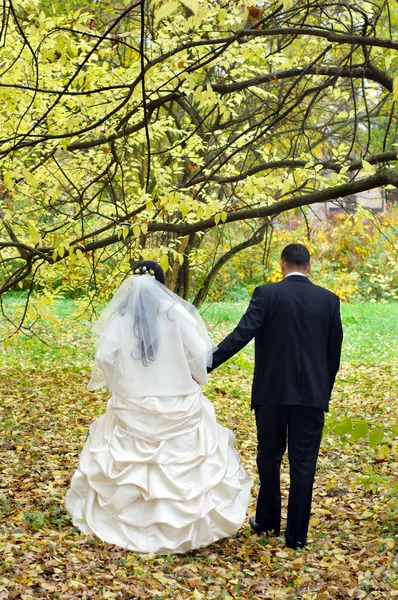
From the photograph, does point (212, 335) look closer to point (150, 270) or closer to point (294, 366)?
point (150, 270)

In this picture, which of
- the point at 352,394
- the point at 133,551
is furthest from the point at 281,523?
the point at 352,394

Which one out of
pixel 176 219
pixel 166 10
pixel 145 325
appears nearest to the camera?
pixel 166 10

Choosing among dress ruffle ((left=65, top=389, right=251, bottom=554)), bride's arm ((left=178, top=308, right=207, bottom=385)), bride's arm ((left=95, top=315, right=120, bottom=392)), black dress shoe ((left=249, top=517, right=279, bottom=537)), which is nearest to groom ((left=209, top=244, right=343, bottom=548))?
bride's arm ((left=178, top=308, right=207, bottom=385))

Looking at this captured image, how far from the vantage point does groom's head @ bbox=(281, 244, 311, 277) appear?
5086mm

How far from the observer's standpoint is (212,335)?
641 inches

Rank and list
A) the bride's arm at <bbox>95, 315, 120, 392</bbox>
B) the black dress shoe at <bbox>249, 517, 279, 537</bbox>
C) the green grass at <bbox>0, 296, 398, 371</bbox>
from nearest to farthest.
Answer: the bride's arm at <bbox>95, 315, 120, 392</bbox> → the black dress shoe at <bbox>249, 517, 279, 537</bbox> → the green grass at <bbox>0, 296, 398, 371</bbox>

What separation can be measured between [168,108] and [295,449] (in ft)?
27.3

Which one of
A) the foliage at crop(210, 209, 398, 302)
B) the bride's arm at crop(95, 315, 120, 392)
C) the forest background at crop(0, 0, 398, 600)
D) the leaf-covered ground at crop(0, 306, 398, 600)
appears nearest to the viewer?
the leaf-covered ground at crop(0, 306, 398, 600)

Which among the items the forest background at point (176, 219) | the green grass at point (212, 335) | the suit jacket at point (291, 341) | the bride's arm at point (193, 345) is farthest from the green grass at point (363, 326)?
the suit jacket at point (291, 341)

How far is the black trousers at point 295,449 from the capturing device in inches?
195

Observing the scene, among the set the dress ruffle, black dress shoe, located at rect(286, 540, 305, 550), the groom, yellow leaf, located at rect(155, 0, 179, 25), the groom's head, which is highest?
yellow leaf, located at rect(155, 0, 179, 25)

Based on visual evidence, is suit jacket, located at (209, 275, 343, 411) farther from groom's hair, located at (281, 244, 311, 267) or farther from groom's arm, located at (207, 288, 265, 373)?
groom's hair, located at (281, 244, 311, 267)

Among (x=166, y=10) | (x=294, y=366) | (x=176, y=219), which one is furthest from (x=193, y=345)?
(x=176, y=219)

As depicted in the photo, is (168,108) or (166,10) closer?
(166,10)
